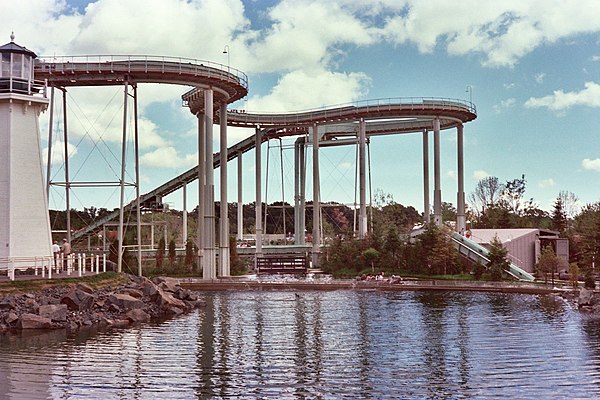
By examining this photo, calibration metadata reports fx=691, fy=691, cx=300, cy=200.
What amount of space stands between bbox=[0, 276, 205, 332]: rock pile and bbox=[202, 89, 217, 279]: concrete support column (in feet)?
58.0

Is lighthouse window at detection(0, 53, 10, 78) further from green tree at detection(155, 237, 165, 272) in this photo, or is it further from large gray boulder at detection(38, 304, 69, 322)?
green tree at detection(155, 237, 165, 272)

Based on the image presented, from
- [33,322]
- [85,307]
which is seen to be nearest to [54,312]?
[33,322]

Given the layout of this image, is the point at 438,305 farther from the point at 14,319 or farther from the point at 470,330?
the point at 14,319

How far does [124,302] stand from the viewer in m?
33.8

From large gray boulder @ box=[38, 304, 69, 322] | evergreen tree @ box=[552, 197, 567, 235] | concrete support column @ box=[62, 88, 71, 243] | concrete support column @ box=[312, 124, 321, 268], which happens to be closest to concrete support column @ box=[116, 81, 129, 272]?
concrete support column @ box=[62, 88, 71, 243]

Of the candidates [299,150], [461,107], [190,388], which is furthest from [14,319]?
[299,150]

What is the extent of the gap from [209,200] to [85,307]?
25458 millimetres

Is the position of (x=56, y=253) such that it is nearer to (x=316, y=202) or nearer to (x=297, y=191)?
(x=316, y=202)

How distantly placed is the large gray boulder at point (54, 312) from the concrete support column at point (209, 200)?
84.8 feet

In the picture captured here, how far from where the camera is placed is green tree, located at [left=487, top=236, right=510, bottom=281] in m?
49.9

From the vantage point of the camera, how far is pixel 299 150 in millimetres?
83250

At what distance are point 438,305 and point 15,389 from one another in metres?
24.6

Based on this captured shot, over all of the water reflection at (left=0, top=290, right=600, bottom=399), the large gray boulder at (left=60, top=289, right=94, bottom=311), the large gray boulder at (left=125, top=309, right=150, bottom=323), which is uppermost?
the large gray boulder at (left=60, top=289, right=94, bottom=311)

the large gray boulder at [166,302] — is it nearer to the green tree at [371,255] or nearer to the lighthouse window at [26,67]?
the lighthouse window at [26,67]
